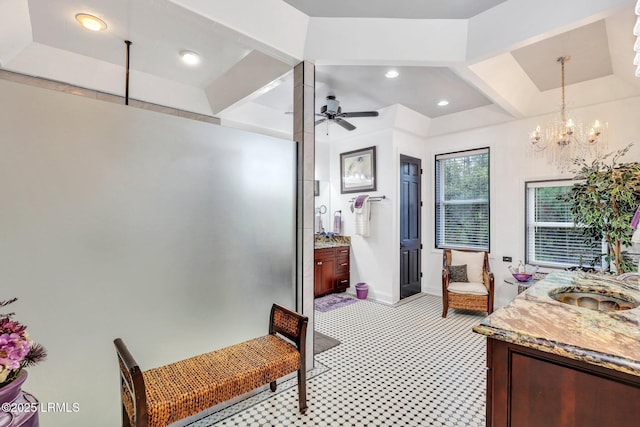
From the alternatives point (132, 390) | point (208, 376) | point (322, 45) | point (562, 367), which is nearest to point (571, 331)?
point (562, 367)

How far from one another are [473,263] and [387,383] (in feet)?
8.30

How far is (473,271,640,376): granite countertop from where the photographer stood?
1.06m

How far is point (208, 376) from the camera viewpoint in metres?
1.70

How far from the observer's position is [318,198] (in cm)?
571

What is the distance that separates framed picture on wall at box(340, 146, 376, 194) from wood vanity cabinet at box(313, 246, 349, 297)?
3.61 feet

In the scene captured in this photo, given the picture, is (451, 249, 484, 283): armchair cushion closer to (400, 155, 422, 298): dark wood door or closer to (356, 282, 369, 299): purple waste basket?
(400, 155, 422, 298): dark wood door

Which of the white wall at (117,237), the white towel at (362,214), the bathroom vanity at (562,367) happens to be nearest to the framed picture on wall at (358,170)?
the white towel at (362,214)

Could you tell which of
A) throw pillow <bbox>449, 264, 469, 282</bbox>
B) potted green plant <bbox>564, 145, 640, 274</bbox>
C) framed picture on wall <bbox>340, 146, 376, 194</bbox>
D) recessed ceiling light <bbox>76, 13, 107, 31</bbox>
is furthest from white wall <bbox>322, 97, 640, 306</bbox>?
recessed ceiling light <bbox>76, 13, 107, 31</bbox>

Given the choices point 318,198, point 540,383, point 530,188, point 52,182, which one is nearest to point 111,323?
point 52,182

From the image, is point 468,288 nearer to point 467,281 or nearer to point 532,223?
point 467,281

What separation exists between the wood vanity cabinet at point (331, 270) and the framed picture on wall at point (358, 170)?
1.10 metres

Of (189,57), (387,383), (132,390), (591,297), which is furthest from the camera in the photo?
(189,57)

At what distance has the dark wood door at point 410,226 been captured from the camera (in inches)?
187

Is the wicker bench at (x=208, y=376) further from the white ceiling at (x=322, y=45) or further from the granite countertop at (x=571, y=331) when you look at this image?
the white ceiling at (x=322, y=45)
